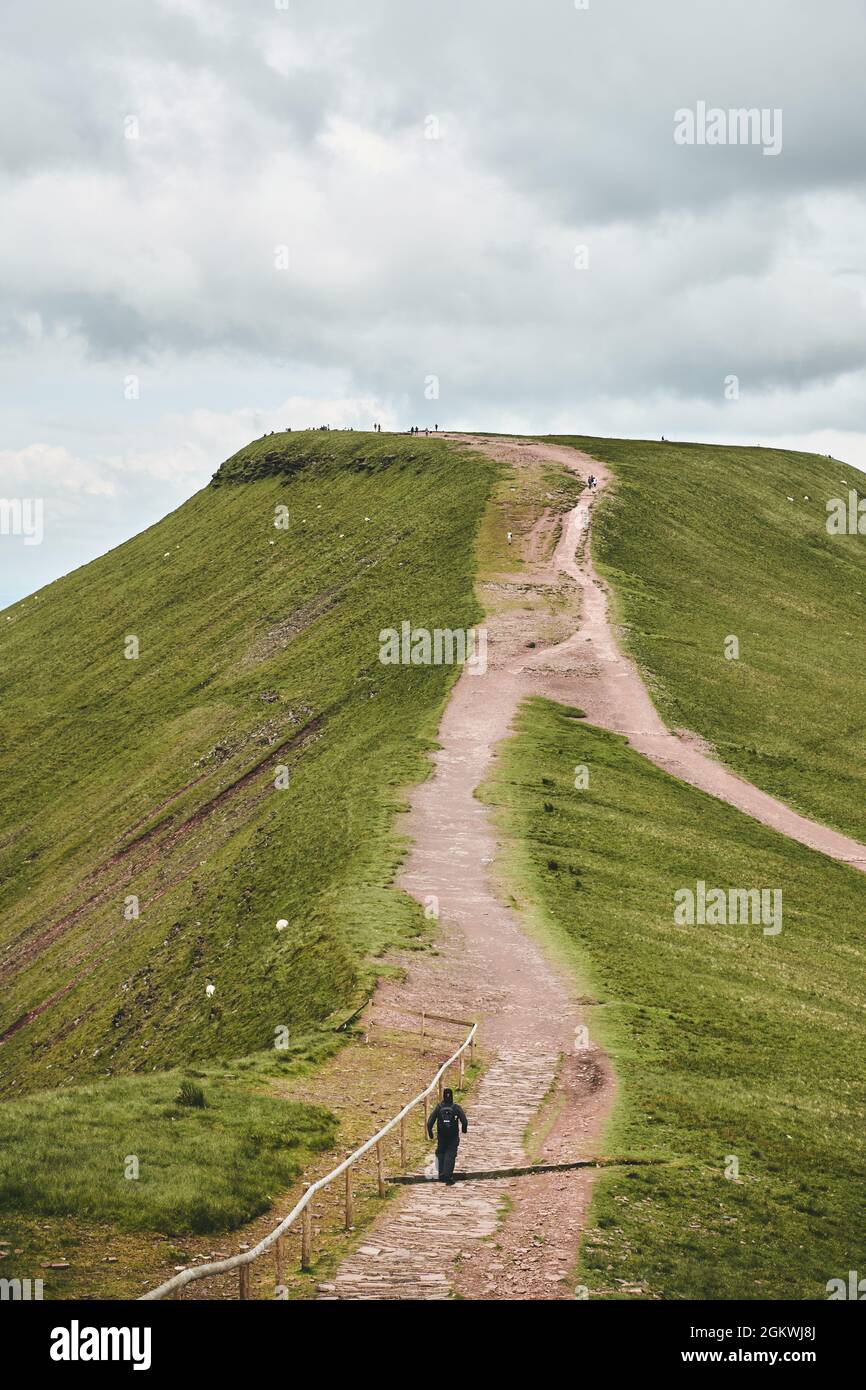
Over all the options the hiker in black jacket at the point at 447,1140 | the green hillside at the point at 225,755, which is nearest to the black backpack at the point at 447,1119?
the hiker in black jacket at the point at 447,1140

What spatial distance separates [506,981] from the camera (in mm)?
34812

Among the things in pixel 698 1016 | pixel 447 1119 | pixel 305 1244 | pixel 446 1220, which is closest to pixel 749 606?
pixel 698 1016

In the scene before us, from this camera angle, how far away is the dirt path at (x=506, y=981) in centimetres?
1861

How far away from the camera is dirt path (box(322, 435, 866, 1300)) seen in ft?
61.1

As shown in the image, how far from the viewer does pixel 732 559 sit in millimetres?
105188

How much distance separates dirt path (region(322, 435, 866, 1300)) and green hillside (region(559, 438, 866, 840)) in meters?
3.09

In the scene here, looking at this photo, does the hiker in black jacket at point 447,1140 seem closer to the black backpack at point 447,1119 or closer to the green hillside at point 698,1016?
the black backpack at point 447,1119

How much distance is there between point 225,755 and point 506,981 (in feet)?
152

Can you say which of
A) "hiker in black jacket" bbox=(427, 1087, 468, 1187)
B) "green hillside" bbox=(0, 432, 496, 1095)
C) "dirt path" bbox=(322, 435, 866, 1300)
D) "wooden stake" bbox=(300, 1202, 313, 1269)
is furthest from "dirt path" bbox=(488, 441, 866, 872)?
"wooden stake" bbox=(300, 1202, 313, 1269)
